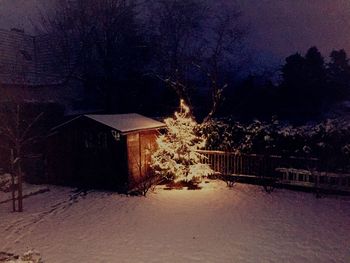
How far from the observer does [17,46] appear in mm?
25266

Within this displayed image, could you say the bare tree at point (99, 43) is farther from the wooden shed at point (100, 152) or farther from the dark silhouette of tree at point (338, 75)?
the dark silhouette of tree at point (338, 75)

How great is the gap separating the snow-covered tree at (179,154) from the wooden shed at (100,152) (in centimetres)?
Result: 86

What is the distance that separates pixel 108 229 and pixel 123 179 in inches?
157

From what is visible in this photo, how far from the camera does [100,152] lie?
45.6ft

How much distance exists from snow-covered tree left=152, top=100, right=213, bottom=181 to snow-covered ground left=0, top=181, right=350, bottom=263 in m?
0.99

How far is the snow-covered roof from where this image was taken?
1351 cm

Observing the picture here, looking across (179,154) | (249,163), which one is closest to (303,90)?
(249,163)

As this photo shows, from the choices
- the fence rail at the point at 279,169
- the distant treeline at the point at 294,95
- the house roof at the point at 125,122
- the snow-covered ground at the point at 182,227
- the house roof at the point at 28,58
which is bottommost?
the snow-covered ground at the point at 182,227

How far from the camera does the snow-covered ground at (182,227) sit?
8.20 meters

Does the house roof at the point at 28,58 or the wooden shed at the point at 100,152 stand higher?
the house roof at the point at 28,58

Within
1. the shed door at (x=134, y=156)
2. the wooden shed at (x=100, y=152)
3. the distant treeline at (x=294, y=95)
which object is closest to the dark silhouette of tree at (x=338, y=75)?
the distant treeline at (x=294, y=95)

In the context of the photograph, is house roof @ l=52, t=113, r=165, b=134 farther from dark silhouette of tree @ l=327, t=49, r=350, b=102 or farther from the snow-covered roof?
dark silhouette of tree @ l=327, t=49, r=350, b=102

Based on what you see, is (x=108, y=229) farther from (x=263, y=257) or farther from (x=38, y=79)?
(x=38, y=79)

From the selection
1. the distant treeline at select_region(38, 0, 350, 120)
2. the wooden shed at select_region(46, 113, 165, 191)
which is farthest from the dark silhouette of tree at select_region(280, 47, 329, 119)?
the wooden shed at select_region(46, 113, 165, 191)
